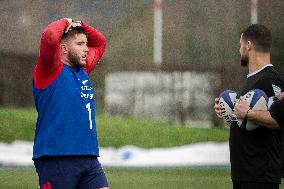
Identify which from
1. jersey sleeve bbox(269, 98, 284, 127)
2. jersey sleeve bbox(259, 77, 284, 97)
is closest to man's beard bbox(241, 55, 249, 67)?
jersey sleeve bbox(259, 77, 284, 97)

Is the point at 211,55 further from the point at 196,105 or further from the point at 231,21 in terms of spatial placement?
the point at 196,105

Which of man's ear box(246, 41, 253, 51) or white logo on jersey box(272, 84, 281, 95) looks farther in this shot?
man's ear box(246, 41, 253, 51)

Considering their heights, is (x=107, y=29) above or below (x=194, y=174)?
above

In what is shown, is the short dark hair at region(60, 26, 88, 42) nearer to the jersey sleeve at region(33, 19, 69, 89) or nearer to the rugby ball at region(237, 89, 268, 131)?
the jersey sleeve at region(33, 19, 69, 89)

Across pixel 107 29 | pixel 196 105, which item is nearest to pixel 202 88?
pixel 196 105

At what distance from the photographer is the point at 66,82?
5.79 meters

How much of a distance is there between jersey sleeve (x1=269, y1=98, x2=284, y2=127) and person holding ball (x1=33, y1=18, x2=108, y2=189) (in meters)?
1.23

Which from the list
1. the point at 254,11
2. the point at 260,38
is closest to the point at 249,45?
the point at 260,38

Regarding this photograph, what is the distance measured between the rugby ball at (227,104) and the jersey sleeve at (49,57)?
3.79 ft

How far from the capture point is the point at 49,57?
5.71 meters

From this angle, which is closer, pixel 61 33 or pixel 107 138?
pixel 61 33

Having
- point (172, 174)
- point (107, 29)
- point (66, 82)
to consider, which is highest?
point (107, 29)

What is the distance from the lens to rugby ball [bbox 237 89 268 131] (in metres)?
5.67

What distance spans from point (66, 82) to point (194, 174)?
7617 millimetres
